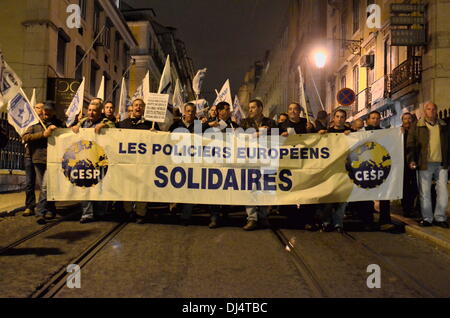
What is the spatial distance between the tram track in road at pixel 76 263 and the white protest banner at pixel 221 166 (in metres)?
0.96

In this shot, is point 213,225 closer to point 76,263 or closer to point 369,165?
point 76,263

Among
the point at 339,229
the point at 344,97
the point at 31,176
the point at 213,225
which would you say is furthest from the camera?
the point at 344,97

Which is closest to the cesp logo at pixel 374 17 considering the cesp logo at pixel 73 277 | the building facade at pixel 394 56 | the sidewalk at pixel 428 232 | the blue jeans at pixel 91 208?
the building facade at pixel 394 56

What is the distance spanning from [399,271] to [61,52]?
20.6 metres

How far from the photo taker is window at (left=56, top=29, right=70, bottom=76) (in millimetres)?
20344

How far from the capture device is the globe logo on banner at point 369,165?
6.55 metres

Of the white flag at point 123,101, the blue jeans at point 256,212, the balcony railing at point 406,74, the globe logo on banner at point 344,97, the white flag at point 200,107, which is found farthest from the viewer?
the balcony railing at point 406,74

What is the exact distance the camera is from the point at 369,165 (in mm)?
6578

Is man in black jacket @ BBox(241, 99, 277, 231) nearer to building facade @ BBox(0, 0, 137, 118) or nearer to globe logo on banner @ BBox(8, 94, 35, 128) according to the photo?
globe logo on banner @ BBox(8, 94, 35, 128)

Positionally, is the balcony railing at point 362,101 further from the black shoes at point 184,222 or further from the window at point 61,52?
the black shoes at point 184,222

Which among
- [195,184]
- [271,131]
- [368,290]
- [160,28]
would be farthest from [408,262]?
[160,28]

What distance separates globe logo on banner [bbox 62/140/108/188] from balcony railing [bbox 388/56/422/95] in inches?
546

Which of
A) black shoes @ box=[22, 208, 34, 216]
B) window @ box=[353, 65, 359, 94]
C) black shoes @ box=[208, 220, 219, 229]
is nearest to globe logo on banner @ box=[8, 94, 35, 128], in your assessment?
black shoes @ box=[22, 208, 34, 216]

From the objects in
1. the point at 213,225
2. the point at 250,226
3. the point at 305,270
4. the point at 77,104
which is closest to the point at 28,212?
the point at 77,104
